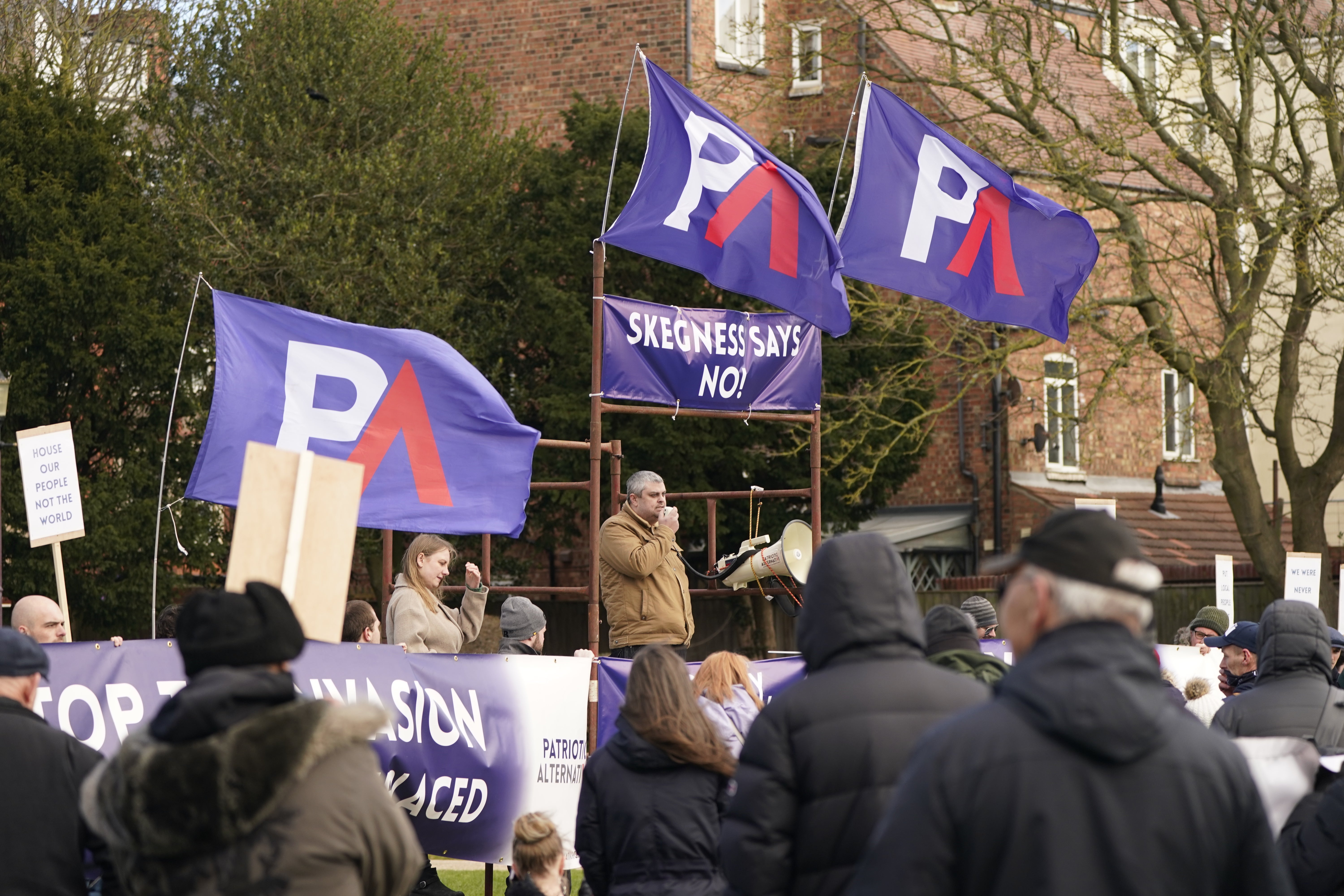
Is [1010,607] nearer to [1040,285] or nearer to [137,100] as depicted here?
[1040,285]

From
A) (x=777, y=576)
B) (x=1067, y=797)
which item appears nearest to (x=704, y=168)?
(x=777, y=576)

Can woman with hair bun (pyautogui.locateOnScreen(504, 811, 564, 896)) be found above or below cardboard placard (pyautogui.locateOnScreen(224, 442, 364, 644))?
below

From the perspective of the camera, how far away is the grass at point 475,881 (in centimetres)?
1055

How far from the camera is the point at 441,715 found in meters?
7.89

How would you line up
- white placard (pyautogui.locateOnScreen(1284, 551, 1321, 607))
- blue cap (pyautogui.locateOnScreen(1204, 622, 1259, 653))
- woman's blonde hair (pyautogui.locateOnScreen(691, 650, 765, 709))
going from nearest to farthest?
woman's blonde hair (pyautogui.locateOnScreen(691, 650, 765, 709)) < blue cap (pyautogui.locateOnScreen(1204, 622, 1259, 653)) < white placard (pyautogui.locateOnScreen(1284, 551, 1321, 607))

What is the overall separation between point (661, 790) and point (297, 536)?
157 cm

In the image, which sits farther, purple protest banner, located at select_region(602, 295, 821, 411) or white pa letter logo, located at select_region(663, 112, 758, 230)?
white pa letter logo, located at select_region(663, 112, 758, 230)

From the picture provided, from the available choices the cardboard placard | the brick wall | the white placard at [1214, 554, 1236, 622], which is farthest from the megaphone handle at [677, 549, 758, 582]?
the brick wall

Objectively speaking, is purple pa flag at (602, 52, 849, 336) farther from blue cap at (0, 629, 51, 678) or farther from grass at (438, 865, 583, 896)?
blue cap at (0, 629, 51, 678)

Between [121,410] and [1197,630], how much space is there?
52.8 ft

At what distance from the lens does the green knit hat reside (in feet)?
34.5

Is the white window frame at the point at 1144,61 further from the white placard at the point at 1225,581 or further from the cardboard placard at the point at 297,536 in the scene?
the cardboard placard at the point at 297,536

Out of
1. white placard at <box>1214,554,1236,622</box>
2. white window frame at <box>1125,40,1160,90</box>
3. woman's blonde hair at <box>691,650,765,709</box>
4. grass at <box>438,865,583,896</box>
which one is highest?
white window frame at <box>1125,40,1160,90</box>

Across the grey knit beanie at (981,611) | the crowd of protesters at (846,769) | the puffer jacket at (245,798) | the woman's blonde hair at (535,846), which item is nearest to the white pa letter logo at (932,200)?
the grey knit beanie at (981,611)
